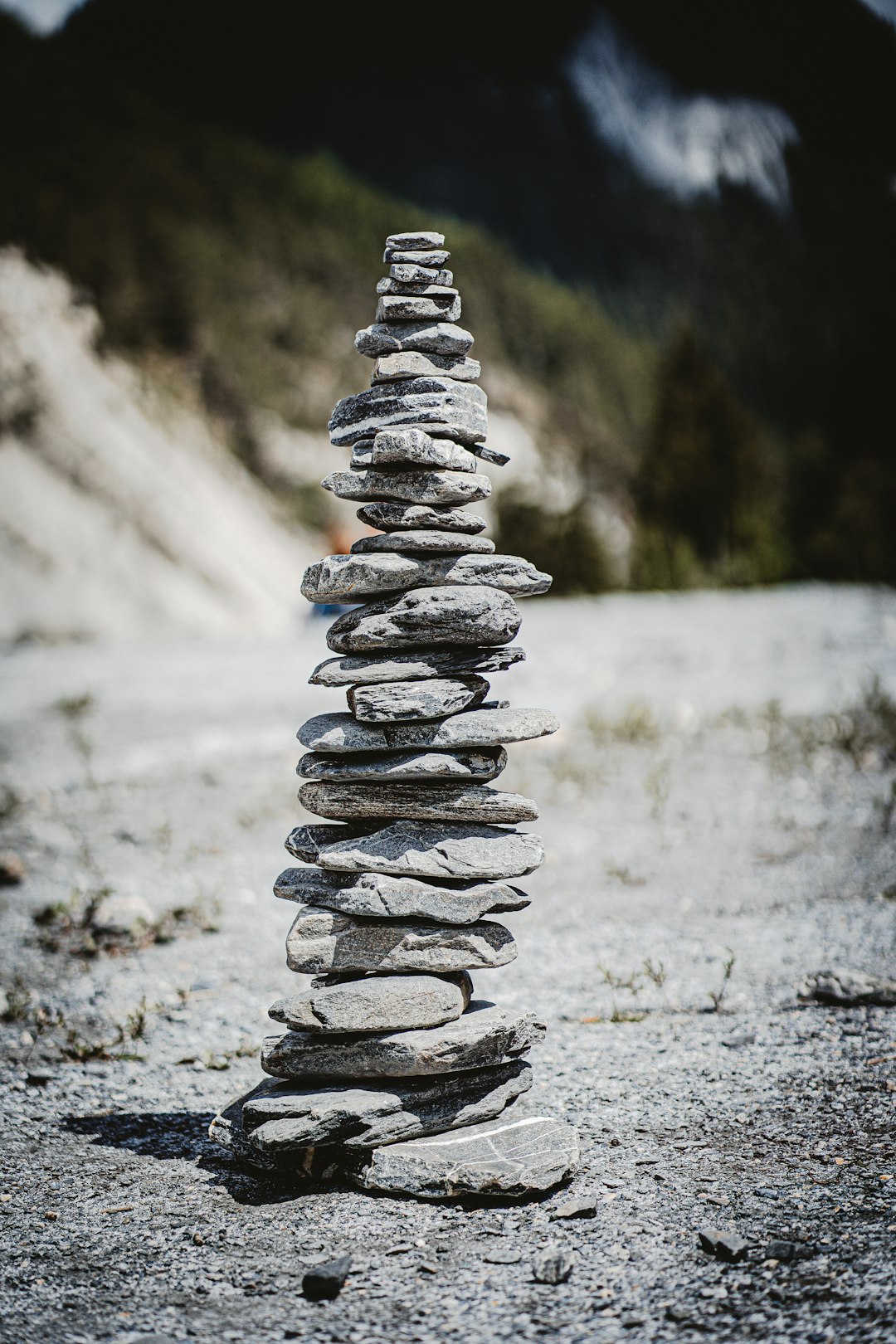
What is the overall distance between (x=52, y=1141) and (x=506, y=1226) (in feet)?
7.34

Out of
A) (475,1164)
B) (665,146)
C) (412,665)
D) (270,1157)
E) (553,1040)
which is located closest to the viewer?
(475,1164)

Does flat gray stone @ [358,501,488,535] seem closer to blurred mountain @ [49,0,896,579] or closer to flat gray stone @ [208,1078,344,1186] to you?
flat gray stone @ [208,1078,344,1186]

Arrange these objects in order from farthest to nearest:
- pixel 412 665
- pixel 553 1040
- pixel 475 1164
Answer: pixel 553 1040
pixel 412 665
pixel 475 1164

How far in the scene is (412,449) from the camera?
479cm

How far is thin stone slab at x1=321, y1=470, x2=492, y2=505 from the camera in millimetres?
4922

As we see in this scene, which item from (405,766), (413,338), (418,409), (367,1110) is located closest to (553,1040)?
(367,1110)

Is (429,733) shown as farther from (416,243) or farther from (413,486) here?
(416,243)

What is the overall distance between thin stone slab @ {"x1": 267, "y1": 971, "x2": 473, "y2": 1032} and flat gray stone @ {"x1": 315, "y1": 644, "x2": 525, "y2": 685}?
1.29 m

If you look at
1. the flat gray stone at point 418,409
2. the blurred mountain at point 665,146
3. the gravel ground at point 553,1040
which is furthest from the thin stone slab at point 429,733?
the blurred mountain at point 665,146

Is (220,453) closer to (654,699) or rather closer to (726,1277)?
(654,699)

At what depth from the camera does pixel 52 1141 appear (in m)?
5.12

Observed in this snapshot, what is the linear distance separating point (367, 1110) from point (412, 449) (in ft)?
8.96

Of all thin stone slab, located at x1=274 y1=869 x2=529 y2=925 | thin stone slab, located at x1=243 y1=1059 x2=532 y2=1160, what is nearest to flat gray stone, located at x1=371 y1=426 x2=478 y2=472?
thin stone slab, located at x1=274 y1=869 x2=529 y2=925

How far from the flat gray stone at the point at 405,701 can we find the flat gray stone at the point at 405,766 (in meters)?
0.19
